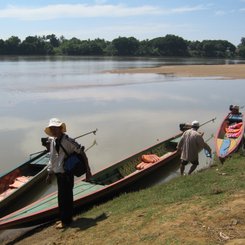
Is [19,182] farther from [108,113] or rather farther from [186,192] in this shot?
[108,113]

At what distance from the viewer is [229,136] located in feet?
48.2

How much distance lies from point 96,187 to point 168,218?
3.69 meters

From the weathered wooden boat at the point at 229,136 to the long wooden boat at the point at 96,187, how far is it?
151cm

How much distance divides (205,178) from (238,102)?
18.6 meters

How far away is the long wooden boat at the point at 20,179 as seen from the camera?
935 centimetres

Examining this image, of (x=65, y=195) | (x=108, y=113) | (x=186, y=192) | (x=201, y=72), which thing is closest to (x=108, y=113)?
(x=108, y=113)

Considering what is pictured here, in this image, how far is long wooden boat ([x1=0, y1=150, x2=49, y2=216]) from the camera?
9.35 metres

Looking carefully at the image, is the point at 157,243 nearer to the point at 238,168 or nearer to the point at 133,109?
the point at 238,168

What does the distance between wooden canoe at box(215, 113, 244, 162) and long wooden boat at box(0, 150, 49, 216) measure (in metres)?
5.40

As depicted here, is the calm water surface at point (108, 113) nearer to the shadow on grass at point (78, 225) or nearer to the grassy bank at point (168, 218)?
the shadow on grass at point (78, 225)

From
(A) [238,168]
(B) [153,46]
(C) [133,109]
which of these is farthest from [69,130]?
(B) [153,46]

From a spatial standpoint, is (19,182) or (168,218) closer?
(168,218)

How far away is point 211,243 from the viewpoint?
494 cm

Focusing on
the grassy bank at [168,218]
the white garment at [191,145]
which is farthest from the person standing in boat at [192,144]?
the grassy bank at [168,218]
